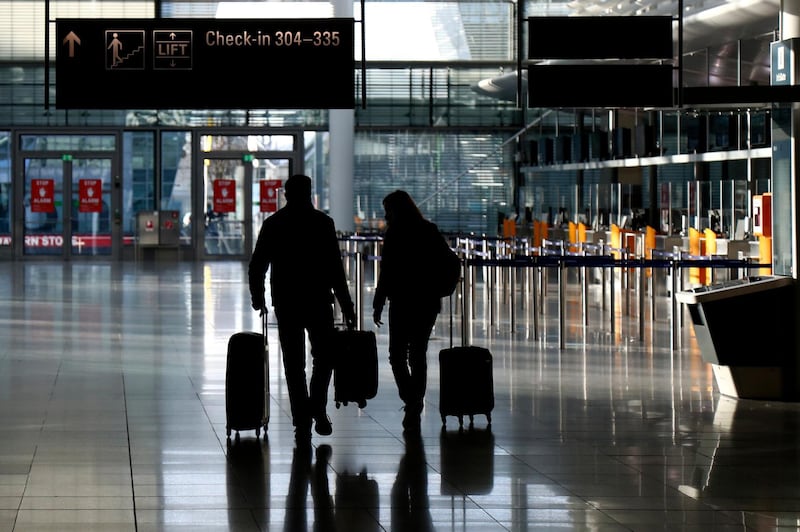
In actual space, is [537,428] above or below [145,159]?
below

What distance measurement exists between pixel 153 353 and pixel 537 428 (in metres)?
5.95

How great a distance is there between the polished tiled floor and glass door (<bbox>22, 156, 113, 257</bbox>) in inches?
957

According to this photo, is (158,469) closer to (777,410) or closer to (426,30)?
(777,410)

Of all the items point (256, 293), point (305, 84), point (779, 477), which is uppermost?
point (305, 84)

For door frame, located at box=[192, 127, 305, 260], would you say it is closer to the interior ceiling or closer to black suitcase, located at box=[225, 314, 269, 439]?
the interior ceiling

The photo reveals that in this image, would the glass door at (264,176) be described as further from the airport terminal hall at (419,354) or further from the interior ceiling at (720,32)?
the interior ceiling at (720,32)

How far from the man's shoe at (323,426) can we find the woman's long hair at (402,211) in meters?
1.53

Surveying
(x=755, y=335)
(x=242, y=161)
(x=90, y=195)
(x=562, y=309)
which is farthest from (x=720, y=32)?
(x=90, y=195)

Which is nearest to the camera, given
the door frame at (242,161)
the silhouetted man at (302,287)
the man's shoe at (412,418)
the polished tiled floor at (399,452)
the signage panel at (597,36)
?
the polished tiled floor at (399,452)

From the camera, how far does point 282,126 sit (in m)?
39.6

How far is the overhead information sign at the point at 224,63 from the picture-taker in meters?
12.1

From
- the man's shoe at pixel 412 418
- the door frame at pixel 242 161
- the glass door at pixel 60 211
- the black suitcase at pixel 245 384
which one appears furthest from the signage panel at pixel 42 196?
the black suitcase at pixel 245 384

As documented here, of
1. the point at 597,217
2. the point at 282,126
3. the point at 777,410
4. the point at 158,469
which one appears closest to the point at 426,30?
the point at 282,126

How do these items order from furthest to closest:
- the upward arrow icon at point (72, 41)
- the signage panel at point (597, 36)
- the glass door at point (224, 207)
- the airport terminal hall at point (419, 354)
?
the glass door at point (224, 207)
the upward arrow icon at point (72, 41)
the signage panel at point (597, 36)
the airport terminal hall at point (419, 354)
